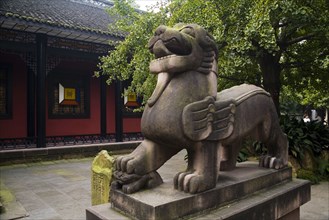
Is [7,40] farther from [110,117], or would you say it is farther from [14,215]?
[14,215]

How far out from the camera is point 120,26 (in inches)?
319

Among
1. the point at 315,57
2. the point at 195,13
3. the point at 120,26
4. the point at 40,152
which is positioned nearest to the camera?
the point at 195,13

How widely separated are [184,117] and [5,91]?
9.77m

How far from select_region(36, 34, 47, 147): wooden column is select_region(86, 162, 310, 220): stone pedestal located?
730 centimetres

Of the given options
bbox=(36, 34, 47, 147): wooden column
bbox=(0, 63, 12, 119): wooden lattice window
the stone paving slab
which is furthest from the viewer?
bbox=(0, 63, 12, 119): wooden lattice window

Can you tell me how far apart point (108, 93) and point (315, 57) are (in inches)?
341

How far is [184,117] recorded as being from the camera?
2502 millimetres

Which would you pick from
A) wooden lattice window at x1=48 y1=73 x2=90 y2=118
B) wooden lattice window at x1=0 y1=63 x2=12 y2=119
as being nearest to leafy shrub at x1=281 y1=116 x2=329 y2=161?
wooden lattice window at x1=48 y1=73 x2=90 y2=118

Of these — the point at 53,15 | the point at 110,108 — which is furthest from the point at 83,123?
the point at 53,15

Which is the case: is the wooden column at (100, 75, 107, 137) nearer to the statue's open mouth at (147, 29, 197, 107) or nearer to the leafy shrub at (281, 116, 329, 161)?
the leafy shrub at (281, 116, 329, 161)

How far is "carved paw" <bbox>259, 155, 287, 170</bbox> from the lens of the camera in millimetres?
3500

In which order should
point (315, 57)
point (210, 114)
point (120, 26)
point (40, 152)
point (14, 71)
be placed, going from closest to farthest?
point (210, 114), point (315, 57), point (120, 26), point (40, 152), point (14, 71)

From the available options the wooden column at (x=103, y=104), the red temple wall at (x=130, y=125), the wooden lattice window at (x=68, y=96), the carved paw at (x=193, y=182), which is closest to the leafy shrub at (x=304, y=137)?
the carved paw at (x=193, y=182)

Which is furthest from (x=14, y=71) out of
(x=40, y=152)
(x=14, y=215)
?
(x=14, y=215)
